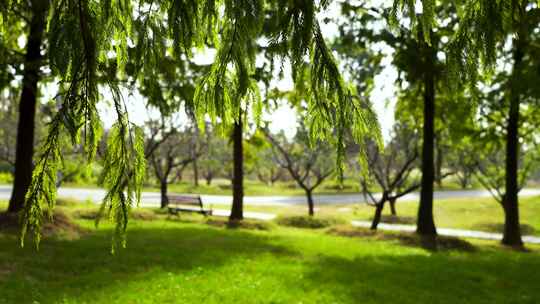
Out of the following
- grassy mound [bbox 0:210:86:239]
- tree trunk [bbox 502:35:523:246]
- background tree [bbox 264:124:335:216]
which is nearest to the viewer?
grassy mound [bbox 0:210:86:239]

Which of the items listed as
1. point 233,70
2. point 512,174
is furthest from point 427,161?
point 233,70

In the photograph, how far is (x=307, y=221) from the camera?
21297mm

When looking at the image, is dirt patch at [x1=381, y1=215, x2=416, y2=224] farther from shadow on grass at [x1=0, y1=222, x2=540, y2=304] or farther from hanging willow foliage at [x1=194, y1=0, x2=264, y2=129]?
hanging willow foliage at [x1=194, y1=0, x2=264, y2=129]

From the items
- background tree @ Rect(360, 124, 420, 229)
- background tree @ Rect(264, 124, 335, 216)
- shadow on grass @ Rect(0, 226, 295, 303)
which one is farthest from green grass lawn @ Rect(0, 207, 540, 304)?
background tree @ Rect(264, 124, 335, 216)

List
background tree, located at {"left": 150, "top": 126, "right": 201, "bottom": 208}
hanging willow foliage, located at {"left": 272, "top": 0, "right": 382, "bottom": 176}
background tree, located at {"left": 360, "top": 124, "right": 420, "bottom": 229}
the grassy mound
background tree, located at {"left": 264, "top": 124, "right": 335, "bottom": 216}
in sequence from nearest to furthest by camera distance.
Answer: hanging willow foliage, located at {"left": 272, "top": 0, "right": 382, "bottom": 176}, the grassy mound, background tree, located at {"left": 360, "top": 124, "right": 420, "bottom": 229}, background tree, located at {"left": 264, "top": 124, "right": 335, "bottom": 216}, background tree, located at {"left": 150, "top": 126, "right": 201, "bottom": 208}

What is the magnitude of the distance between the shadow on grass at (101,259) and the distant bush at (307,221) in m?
6.80

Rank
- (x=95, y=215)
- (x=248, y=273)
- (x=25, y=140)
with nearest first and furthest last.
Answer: (x=248, y=273), (x=25, y=140), (x=95, y=215)

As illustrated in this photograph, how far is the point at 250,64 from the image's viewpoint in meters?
2.88

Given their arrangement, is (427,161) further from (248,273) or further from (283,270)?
(248,273)

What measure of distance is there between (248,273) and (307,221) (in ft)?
39.7

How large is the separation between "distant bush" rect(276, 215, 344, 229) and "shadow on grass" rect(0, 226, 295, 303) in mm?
6804

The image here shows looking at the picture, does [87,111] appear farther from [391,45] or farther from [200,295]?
[391,45]

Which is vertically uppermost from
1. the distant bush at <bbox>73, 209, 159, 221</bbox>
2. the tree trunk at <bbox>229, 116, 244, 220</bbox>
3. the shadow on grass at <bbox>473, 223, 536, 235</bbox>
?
the tree trunk at <bbox>229, 116, 244, 220</bbox>

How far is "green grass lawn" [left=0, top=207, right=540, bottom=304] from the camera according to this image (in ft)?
25.3
